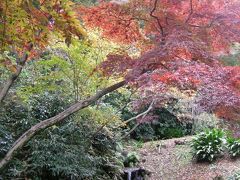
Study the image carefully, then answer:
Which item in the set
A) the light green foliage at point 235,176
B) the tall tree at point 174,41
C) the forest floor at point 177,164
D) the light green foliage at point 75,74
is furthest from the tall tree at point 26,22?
the forest floor at point 177,164

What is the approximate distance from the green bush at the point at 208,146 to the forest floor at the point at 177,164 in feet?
0.58

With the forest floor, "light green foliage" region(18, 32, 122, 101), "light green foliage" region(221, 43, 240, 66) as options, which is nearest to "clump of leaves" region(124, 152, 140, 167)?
the forest floor

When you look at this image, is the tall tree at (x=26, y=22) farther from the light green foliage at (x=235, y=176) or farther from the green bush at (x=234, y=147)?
the green bush at (x=234, y=147)

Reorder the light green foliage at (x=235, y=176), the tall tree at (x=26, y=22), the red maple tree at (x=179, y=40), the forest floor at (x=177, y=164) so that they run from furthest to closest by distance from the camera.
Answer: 1. the forest floor at (x=177, y=164)
2. the light green foliage at (x=235, y=176)
3. the red maple tree at (x=179, y=40)
4. the tall tree at (x=26, y=22)

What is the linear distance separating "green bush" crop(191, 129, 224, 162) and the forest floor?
0.18 m

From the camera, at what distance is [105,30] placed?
5.43 meters

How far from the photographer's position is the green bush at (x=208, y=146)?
9.00 metres

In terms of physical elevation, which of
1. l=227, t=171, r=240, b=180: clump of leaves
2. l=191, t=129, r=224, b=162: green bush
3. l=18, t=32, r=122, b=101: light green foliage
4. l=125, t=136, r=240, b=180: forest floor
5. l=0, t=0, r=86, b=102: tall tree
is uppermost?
l=0, t=0, r=86, b=102: tall tree

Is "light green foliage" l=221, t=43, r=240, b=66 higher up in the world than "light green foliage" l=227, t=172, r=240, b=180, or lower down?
higher up

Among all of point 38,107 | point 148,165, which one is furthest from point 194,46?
point 148,165

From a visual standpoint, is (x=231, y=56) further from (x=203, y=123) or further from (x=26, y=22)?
(x=26, y=22)

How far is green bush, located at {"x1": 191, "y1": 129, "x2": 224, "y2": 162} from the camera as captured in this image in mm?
9000

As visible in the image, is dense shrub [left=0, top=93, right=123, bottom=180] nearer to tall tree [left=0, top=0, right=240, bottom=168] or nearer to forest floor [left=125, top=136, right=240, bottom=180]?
tall tree [left=0, top=0, right=240, bottom=168]

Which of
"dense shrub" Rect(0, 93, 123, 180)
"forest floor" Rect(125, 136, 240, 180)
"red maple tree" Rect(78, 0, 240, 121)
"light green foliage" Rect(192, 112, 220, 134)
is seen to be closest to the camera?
"red maple tree" Rect(78, 0, 240, 121)
